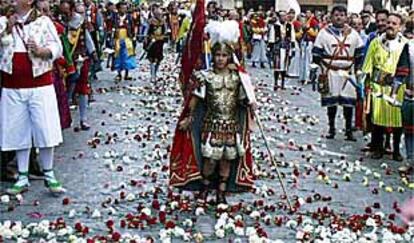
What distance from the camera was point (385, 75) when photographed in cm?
1010

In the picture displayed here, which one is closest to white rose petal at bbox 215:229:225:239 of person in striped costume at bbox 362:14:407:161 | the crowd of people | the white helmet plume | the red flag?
the crowd of people

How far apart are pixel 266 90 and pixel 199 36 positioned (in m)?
11.0

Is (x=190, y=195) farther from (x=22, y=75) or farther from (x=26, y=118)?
(x=22, y=75)

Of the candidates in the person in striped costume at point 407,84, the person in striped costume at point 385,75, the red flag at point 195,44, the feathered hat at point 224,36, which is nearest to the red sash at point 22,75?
the red flag at point 195,44

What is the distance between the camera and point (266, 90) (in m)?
18.4

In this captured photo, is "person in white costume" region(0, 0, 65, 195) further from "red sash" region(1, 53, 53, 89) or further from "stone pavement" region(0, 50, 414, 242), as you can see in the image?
"stone pavement" region(0, 50, 414, 242)

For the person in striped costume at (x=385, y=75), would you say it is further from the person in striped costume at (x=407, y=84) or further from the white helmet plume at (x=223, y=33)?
the white helmet plume at (x=223, y=33)

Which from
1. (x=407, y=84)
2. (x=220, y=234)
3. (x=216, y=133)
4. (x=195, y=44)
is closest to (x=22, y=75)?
(x=195, y=44)

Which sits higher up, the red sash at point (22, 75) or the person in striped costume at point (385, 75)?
the red sash at point (22, 75)

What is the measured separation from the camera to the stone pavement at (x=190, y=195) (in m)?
6.51

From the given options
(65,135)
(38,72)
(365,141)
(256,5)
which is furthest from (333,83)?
(256,5)

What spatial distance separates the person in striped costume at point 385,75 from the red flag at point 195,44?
10.7ft

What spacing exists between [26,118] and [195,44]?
1645mm

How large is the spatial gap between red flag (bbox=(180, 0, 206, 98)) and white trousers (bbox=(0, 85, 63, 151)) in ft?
4.05
